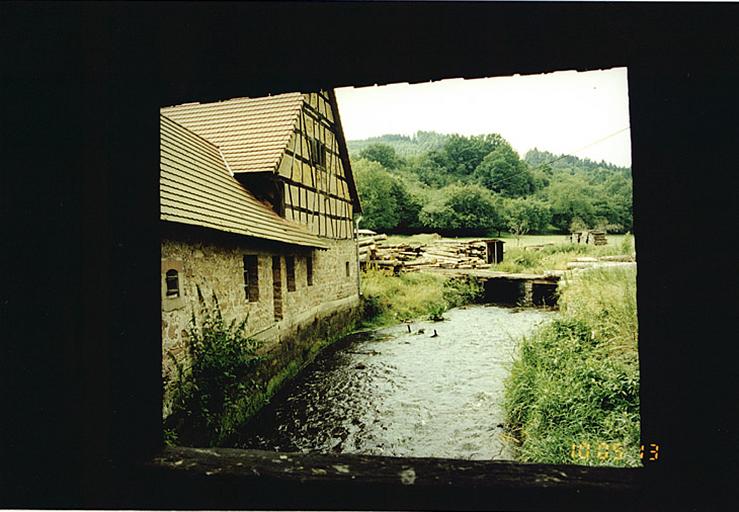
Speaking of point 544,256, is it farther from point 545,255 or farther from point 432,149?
point 432,149

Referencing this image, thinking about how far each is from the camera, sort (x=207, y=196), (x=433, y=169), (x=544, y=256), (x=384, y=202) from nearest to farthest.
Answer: (x=207, y=196) < (x=544, y=256) < (x=384, y=202) < (x=433, y=169)

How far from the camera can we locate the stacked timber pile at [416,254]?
20641mm

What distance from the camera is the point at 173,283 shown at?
576 cm

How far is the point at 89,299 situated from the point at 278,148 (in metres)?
9.00

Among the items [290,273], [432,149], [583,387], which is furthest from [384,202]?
[583,387]

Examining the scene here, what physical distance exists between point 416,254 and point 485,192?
842 inches

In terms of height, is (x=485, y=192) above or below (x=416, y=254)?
above

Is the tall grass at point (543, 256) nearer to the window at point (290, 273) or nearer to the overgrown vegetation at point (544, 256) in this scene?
the overgrown vegetation at point (544, 256)

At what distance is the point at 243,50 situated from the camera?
158cm

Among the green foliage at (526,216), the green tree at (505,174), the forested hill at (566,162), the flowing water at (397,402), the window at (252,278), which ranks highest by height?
the forested hill at (566,162)

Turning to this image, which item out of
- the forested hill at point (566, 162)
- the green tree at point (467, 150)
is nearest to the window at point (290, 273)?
the green tree at point (467, 150)

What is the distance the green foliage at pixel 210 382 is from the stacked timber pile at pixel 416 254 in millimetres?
13086

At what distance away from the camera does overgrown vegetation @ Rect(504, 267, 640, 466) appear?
4363mm
